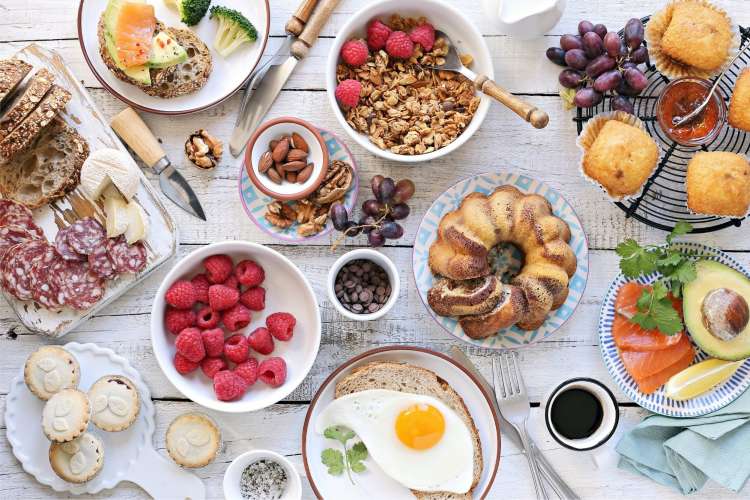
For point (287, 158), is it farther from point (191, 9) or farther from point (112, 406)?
point (112, 406)

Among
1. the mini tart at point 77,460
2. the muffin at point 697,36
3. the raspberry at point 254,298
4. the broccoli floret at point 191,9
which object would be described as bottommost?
the mini tart at point 77,460

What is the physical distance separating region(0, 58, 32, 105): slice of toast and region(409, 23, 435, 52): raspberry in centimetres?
113

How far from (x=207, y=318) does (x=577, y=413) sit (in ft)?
3.86

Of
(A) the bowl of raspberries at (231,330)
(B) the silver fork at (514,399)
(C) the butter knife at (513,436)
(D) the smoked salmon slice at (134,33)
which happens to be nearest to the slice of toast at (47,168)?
(D) the smoked salmon slice at (134,33)

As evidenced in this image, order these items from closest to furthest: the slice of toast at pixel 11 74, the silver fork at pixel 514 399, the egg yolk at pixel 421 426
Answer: the slice of toast at pixel 11 74, the egg yolk at pixel 421 426, the silver fork at pixel 514 399

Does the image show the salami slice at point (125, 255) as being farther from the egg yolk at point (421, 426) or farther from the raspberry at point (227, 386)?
Result: the egg yolk at point (421, 426)

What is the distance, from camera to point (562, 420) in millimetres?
2156

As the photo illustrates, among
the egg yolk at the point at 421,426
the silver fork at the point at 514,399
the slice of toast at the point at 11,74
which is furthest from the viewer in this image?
the silver fork at the point at 514,399

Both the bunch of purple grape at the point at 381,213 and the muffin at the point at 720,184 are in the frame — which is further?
the bunch of purple grape at the point at 381,213

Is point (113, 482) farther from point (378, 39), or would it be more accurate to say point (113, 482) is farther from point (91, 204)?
point (378, 39)

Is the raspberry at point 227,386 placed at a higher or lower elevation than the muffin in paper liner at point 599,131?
lower

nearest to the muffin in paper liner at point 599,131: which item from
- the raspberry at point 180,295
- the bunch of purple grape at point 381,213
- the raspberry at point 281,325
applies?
the bunch of purple grape at point 381,213

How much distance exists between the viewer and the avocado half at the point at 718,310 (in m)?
1.99

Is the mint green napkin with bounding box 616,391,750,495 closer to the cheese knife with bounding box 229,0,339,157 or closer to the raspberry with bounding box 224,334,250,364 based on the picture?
the raspberry with bounding box 224,334,250,364
